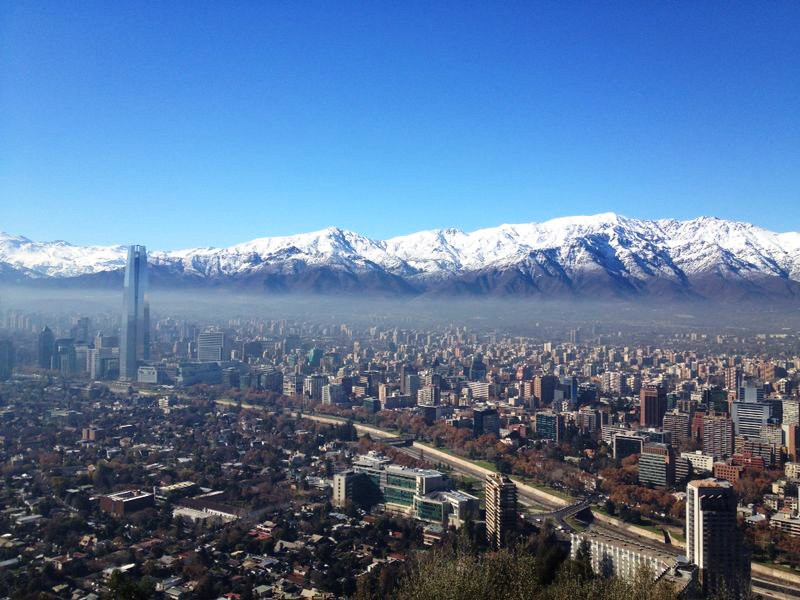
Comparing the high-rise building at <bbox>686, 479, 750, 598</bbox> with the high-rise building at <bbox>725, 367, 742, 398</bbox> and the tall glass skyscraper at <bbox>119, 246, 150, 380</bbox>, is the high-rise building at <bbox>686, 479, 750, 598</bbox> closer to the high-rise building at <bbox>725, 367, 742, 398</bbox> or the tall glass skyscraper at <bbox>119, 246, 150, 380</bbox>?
the high-rise building at <bbox>725, 367, 742, 398</bbox>

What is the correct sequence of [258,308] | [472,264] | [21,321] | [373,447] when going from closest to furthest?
[373,447]
[21,321]
[258,308]
[472,264]

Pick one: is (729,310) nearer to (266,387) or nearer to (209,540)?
(266,387)

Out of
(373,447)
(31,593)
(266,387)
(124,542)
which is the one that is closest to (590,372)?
(266,387)

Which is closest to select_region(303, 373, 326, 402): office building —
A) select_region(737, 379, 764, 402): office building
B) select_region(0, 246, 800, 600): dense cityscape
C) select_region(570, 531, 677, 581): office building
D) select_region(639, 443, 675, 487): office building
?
select_region(0, 246, 800, 600): dense cityscape

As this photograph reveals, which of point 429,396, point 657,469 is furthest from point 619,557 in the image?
point 429,396

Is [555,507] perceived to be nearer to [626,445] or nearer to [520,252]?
[626,445]

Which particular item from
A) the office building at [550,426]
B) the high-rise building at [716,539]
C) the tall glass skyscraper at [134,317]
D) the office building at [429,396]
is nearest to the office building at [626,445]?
the office building at [550,426]
